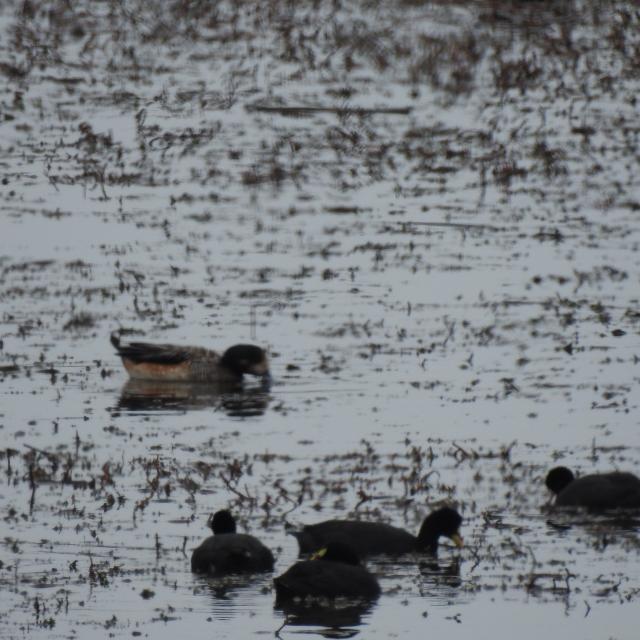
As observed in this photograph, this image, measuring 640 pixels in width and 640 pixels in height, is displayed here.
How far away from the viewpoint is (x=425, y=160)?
30547mm

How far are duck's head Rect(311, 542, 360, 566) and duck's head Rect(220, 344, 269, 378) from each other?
753 cm

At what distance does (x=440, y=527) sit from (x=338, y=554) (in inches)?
47.8

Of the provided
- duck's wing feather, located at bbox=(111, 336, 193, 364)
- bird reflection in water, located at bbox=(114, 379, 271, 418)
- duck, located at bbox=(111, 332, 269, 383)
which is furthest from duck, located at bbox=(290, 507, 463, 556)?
duck's wing feather, located at bbox=(111, 336, 193, 364)

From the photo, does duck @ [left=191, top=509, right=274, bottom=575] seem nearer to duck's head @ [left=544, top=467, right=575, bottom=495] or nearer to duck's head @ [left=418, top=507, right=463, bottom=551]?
duck's head @ [left=418, top=507, right=463, bottom=551]

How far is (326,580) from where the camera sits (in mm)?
11414

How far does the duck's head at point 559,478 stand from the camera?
46.2ft

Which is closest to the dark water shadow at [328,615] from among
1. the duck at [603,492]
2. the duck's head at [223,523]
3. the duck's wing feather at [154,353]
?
the duck's head at [223,523]

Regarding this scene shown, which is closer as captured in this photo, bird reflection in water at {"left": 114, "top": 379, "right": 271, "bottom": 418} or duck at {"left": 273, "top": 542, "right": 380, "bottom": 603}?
duck at {"left": 273, "top": 542, "right": 380, "bottom": 603}

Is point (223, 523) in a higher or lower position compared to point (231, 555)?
higher

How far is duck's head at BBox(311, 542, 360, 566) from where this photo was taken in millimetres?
11656

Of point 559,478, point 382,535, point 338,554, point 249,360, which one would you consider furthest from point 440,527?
point 249,360

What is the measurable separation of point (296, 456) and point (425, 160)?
51.4 ft

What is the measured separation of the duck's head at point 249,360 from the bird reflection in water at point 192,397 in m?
0.16

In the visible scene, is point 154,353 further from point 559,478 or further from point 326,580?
point 326,580
